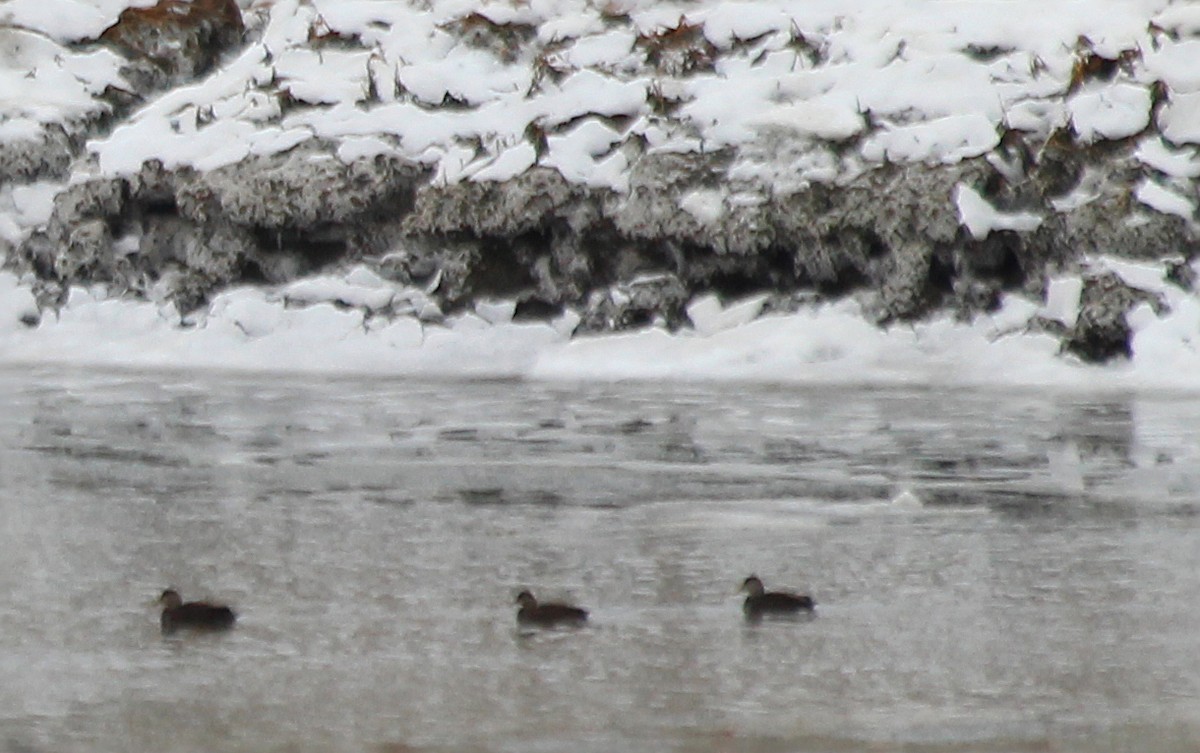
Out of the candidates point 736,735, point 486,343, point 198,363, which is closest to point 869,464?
point 736,735

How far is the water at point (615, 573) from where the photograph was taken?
17.7 feet

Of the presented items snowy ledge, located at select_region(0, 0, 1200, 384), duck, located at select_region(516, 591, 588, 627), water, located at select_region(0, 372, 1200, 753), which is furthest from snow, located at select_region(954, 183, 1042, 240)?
duck, located at select_region(516, 591, 588, 627)

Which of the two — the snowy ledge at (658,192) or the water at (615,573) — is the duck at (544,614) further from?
the snowy ledge at (658,192)

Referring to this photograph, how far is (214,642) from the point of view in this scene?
6406 millimetres

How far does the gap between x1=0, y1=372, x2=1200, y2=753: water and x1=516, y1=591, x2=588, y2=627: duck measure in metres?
0.06

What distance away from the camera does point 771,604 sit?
664 cm

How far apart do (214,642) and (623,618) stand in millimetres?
1226

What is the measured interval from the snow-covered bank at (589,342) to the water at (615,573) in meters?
1.27

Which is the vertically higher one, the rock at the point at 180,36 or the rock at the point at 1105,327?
the rock at the point at 180,36

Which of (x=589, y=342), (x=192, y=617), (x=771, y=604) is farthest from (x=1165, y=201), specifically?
(x=192, y=617)

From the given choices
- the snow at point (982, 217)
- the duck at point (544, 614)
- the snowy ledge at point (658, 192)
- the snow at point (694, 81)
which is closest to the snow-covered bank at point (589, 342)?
the snowy ledge at point (658, 192)

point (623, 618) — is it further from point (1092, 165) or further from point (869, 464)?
point (1092, 165)

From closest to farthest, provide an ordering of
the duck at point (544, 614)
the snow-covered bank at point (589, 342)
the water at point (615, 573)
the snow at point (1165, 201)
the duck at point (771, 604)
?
the water at point (615, 573)
the duck at point (544, 614)
the duck at point (771, 604)
the snow-covered bank at point (589, 342)
the snow at point (1165, 201)

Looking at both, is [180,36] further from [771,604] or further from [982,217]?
[771,604]
